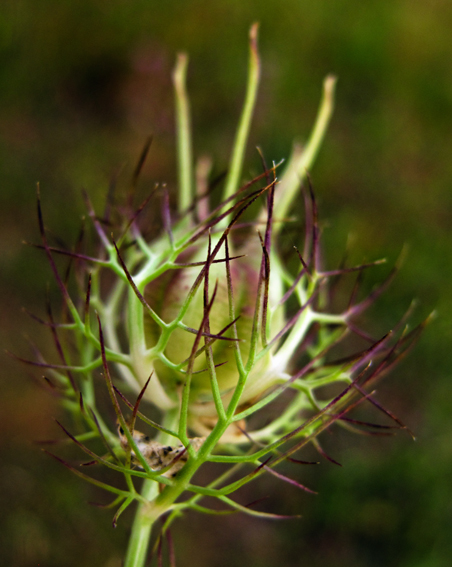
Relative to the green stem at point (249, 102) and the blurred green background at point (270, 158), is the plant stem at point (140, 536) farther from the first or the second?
the blurred green background at point (270, 158)

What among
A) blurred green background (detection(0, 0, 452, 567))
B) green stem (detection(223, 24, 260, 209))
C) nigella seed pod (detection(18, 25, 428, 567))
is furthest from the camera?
blurred green background (detection(0, 0, 452, 567))

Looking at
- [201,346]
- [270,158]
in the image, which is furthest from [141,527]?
[270,158]

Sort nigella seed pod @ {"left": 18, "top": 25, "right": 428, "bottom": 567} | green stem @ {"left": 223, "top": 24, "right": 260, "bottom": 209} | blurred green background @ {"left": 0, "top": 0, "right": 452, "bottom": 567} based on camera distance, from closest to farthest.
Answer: nigella seed pod @ {"left": 18, "top": 25, "right": 428, "bottom": 567}, green stem @ {"left": 223, "top": 24, "right": 260, "bottom": 209}, blurred green background @ {"left": 0, "top": 0, "right": 452, "bottom": 567}

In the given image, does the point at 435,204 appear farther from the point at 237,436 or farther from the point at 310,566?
the point at 237,436

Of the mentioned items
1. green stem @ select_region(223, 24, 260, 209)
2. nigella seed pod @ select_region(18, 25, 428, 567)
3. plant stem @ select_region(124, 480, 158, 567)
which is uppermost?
green stem @ select_region(223, 24, 260, 209)

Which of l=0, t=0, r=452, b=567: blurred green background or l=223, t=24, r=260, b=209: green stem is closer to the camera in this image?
l=223, t=24, r=260, b=209: green stem

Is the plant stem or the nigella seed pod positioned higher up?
the nigella seed pod

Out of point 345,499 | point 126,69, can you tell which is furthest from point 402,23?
point 345,499

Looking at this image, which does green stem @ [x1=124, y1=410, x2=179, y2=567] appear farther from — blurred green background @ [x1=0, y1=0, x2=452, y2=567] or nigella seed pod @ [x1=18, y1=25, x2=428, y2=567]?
blurred green background @ [x1=0, y1=0, x2=452, y2=567]

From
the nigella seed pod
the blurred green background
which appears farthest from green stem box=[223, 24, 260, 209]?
the blurred green background

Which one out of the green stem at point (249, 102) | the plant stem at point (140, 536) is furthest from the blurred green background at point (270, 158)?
the green stem at point (249, 102)
